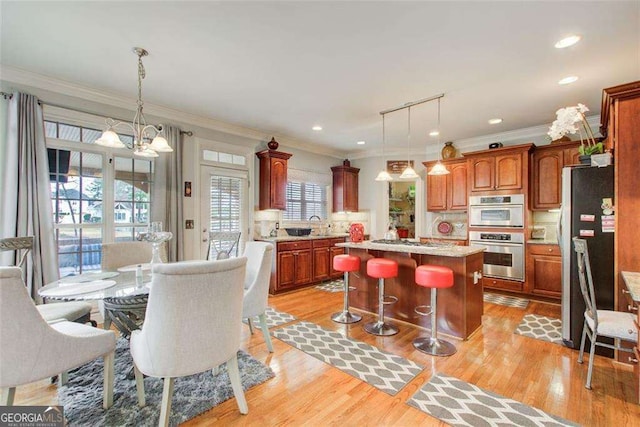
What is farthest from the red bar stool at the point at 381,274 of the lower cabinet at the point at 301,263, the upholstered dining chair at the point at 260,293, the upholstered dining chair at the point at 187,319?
the lower cabinet at the point at 301,263

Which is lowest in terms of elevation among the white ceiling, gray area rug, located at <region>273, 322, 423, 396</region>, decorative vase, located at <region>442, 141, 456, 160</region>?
gray area rug, located at <region>273, 322, 423, 396</region>

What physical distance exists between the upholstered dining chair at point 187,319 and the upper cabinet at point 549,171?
493 centimetres

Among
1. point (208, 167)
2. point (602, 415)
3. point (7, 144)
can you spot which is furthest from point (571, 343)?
point (7, 144)

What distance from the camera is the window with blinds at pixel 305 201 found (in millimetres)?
5932

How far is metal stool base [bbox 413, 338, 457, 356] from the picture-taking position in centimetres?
275

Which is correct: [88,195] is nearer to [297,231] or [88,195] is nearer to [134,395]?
[134,395]

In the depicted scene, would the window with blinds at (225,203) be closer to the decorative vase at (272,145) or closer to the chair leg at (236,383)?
the decorative vase at (272,145)

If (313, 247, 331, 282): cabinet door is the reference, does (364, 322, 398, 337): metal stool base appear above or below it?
below

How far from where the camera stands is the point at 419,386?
223 cm

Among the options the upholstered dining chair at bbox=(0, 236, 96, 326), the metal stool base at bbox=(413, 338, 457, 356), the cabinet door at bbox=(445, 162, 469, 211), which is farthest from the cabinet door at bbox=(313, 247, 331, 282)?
the upholstered dining chair at bbox=(0, 236, 96, 326)

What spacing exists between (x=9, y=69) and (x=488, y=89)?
511 centimetres

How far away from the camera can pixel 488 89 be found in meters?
3.39

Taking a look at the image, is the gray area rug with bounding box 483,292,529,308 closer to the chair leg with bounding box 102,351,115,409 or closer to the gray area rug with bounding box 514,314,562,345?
the gray area rug with bounding box 514,314,562,345

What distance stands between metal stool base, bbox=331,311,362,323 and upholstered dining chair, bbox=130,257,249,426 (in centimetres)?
197
